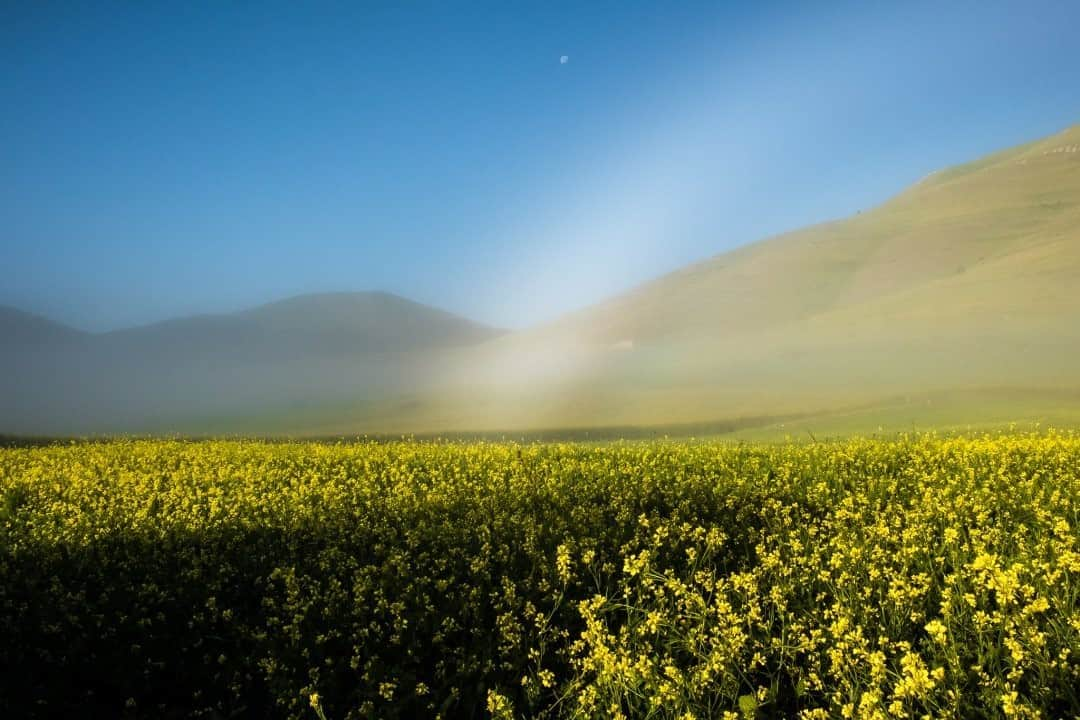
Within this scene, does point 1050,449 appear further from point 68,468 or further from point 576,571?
point 68,468

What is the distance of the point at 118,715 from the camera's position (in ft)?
17.4

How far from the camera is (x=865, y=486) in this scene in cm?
995

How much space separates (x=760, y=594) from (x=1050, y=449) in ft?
26.9

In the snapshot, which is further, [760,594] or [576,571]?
[576,571]

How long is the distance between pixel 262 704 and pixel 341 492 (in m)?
4.76

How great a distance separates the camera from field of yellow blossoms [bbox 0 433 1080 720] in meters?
4.73

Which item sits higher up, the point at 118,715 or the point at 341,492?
the point at 341,492

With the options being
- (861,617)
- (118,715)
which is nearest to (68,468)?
(118,715)

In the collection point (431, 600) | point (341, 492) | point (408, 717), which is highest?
point (341, 492)

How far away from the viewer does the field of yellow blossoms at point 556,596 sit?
15.5 feet

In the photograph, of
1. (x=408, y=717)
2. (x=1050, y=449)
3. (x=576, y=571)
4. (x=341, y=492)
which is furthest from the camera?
(x=1050, y=449)

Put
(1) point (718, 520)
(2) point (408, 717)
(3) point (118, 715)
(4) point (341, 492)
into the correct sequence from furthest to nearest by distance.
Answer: (4) point (341, 492)
(1) point (718, 520)
(3) point (118, 715)
(2) point (408, 717)

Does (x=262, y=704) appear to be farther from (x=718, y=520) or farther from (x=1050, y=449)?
(x=1050, y=449)

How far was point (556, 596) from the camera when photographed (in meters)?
6.13
